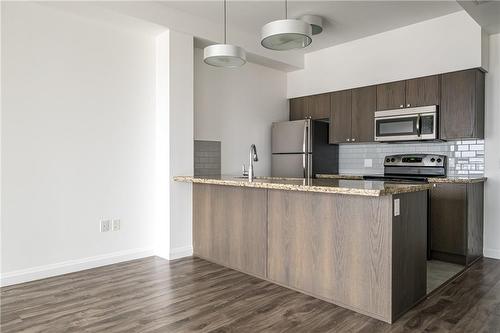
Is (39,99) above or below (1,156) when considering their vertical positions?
above

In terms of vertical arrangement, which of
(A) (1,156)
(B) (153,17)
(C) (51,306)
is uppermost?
(B) (153,17)

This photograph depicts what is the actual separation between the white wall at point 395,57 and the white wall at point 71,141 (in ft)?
8.33

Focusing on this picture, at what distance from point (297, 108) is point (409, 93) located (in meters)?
1.78

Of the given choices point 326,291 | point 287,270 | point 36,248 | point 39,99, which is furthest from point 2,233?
point 326,291

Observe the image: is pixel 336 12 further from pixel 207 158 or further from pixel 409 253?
pixel 409 253

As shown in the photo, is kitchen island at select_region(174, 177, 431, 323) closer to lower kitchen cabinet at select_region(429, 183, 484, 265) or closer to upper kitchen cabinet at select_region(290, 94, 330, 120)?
lower kitchen cabinet at select_region(429, 183, 484, 265)

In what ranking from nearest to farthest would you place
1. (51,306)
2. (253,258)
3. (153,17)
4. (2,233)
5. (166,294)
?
(51,306) < (166,294) < (2,233) < (253,258) < (153,17)

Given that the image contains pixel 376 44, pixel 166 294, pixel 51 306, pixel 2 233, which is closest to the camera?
pixel 51 306

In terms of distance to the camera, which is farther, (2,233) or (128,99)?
(128,99)

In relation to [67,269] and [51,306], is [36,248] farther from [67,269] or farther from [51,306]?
Result: [51,306]

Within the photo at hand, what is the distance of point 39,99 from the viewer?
10.9 feet

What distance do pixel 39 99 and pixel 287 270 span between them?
8.93 ft

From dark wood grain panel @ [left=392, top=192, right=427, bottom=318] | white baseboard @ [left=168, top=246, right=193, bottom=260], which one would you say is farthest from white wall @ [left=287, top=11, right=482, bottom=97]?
white baseboard @ [left=168, top=246, right=193, bottom=260]

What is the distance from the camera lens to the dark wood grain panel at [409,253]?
2.47 m
